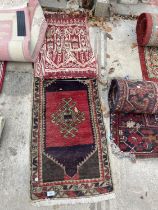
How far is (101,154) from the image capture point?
12.0 ft

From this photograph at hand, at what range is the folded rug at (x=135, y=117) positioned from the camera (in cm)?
373

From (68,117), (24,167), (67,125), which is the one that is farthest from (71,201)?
(68,117)

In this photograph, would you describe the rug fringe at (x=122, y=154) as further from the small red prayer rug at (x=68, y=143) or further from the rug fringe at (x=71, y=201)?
the rug fringe at (x=71, y=201)

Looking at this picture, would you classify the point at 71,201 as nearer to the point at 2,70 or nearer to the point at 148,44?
the point at 2,70

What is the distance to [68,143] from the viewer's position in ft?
12.1

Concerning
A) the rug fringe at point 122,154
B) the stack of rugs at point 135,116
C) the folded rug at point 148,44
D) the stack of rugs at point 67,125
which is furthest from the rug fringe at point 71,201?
the folded rug at point 148,44

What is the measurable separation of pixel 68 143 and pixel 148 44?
1.95 metres

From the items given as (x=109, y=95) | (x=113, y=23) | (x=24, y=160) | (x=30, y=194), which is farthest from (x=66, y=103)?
(x=113, y=23)

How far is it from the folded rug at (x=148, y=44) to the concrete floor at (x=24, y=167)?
0.26 meters

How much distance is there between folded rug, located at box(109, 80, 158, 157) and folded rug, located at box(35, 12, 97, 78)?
1.76 feet

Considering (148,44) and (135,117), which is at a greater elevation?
(148,44)

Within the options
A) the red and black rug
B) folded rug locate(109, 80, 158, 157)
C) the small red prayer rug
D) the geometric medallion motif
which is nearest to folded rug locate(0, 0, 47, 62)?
the red and black rug

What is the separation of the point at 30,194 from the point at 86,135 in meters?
0.93

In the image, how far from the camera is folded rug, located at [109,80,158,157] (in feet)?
12.2
